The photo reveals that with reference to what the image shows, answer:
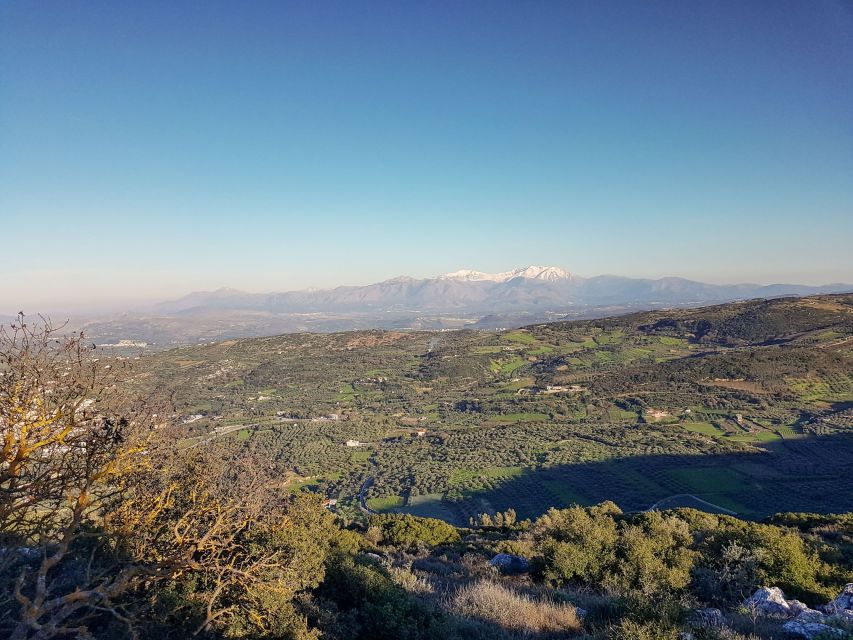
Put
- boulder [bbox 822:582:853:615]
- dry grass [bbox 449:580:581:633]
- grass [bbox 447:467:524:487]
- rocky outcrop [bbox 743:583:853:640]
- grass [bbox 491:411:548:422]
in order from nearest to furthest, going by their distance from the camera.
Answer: rocky outcrop [bbox 743:583:853:640]
dry grass [bbox 449:580:581:633]
boulder [bbox 822:582:853:615]
grass [bbox 447:467:524:487]
grass [bbox 491:411:548:422]

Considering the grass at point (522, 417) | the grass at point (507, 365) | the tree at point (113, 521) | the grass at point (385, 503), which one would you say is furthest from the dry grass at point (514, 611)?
the grass at point (507, 365)

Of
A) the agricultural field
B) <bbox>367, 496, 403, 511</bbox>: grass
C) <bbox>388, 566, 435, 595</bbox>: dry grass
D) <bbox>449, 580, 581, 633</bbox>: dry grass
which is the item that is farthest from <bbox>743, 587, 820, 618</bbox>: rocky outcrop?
<bbox>367, 496, 403, 511</bbox>: grass

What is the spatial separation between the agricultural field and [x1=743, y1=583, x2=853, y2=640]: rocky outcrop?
895cm

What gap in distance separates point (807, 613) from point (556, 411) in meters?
54.3

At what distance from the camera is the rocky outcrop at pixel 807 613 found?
4.73 m

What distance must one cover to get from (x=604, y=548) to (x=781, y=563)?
3.41m

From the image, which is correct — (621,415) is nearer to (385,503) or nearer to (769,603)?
(385,503)

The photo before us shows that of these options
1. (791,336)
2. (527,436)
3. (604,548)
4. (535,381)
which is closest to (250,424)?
(527,436)

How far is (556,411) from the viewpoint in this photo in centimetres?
5834

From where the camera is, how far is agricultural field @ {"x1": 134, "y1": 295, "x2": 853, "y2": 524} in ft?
109

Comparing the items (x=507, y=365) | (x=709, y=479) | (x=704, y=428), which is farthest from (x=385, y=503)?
(x=507, y=365)

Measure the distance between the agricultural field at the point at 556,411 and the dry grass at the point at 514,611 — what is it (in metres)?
5.63

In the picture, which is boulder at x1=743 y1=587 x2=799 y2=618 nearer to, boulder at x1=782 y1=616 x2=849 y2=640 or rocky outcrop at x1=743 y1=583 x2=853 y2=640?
rocky outcrop at x1=743 y1=583 x2=853 y2=640

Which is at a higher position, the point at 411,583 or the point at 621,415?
the point at 411,583
